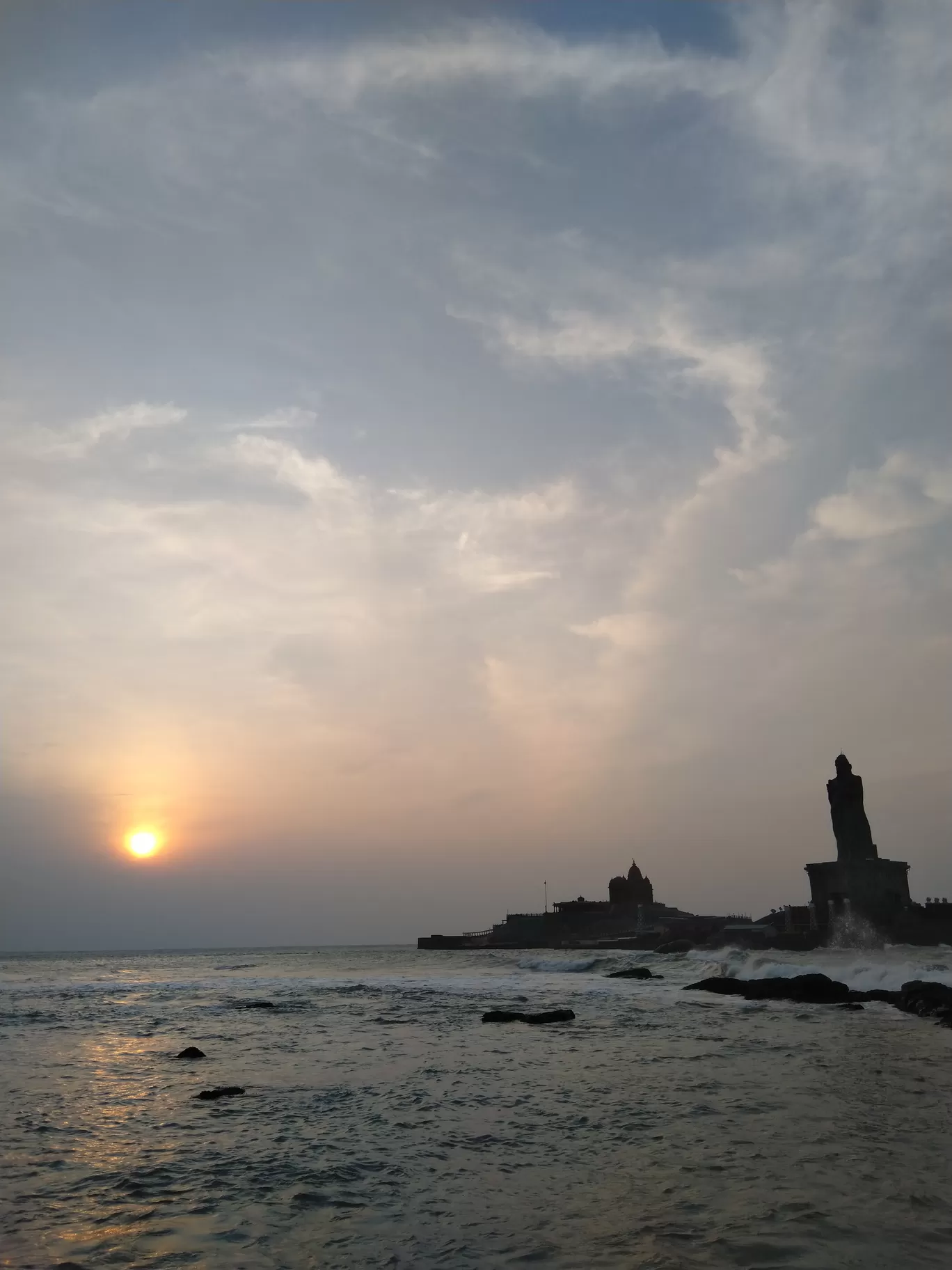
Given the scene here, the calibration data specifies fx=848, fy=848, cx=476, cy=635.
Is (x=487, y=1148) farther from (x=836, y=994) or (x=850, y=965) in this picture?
(x=850, y=965)

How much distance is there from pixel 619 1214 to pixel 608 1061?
14.0m

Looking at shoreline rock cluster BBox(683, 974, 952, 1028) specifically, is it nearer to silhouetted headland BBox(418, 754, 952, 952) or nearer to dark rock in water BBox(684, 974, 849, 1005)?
dark rock in water BBox(684, 974, 849, 1005)

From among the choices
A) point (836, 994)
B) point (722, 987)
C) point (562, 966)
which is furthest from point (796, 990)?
point (562, 966)

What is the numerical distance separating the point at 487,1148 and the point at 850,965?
197ft

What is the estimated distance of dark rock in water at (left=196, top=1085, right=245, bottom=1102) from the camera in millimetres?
19312

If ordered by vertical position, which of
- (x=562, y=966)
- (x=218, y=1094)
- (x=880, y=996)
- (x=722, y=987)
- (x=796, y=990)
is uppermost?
(x=218, y=1094)

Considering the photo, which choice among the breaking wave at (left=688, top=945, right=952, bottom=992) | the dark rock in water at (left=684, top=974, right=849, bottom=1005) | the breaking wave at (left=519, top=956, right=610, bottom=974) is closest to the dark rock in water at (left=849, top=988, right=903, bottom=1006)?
the dark rock in water at (left=684, top=974, right=849, bottom=1005)

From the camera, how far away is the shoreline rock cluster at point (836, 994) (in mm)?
34781

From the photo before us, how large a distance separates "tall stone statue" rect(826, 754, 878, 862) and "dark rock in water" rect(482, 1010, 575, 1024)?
8926 centimetres

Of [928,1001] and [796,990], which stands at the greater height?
[928,1001]

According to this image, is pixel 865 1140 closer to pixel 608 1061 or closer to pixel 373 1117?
pixel 373 1117

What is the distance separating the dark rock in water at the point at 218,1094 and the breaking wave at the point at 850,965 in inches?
1516

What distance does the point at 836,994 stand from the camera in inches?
1656

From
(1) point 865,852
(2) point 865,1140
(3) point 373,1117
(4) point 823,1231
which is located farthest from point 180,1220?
(1) point 865,852
